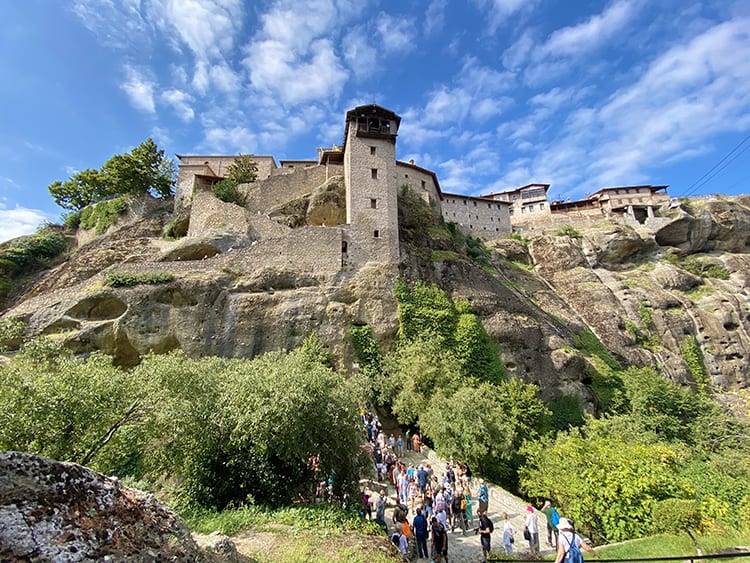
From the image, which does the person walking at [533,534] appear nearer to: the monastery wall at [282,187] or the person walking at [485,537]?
the person walking at [485,537]

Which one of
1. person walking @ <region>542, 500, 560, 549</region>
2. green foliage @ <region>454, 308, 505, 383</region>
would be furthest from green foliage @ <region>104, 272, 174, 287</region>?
person walking @ <region>542, 500, 560, 549</region>

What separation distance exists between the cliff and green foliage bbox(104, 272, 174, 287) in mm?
233

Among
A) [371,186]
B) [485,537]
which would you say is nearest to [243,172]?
[371,186]

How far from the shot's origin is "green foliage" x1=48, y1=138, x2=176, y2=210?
40.8 meters

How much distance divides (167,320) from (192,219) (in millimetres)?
12868

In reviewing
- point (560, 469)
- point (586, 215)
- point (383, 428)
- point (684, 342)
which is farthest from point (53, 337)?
point (586, 215)

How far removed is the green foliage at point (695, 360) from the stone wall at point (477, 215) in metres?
26.2

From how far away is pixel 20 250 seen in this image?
36.2 m

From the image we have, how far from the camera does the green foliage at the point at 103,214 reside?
39.5m

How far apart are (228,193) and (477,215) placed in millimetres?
37950

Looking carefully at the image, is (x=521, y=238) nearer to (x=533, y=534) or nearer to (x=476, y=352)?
(x=476, y=352)

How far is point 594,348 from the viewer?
35000 millimetres

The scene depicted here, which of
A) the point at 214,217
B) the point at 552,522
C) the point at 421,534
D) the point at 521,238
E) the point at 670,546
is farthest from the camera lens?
the point at 521,238

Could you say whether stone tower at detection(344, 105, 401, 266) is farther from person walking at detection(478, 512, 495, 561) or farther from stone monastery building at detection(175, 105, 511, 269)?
person walking at detection(478, 512, 495, 561)
